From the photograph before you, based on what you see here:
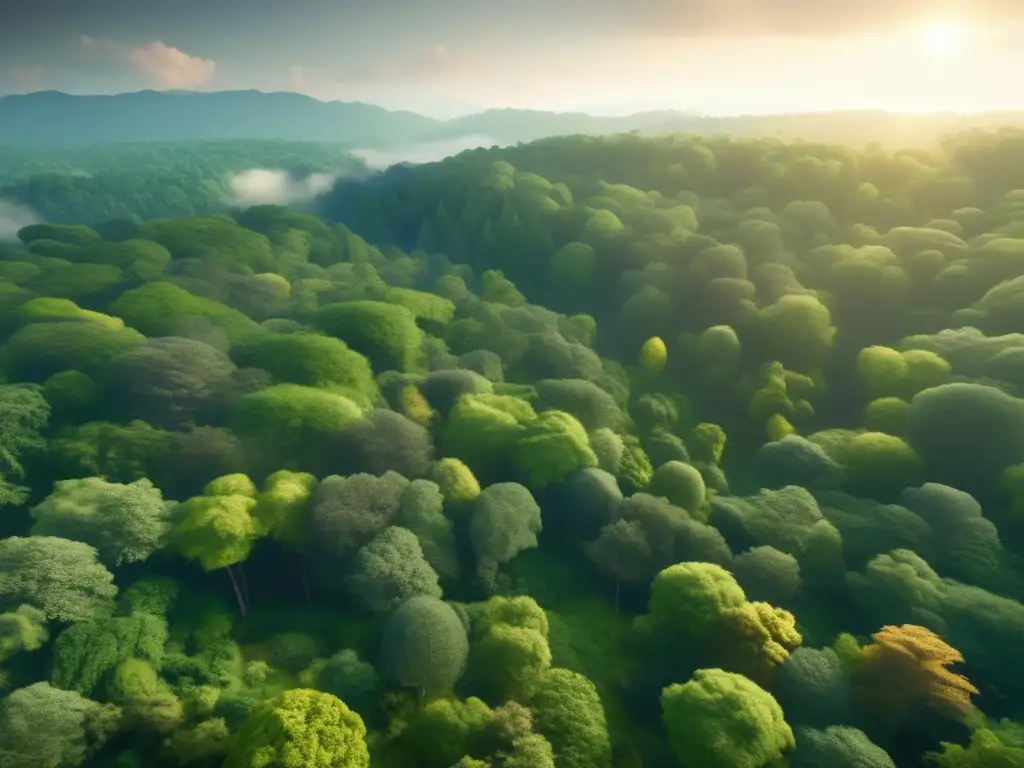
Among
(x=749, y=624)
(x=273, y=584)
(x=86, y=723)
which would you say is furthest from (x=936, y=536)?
(x=86, y=723)

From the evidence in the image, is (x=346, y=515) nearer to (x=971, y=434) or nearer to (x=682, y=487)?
(x=682, y=487)

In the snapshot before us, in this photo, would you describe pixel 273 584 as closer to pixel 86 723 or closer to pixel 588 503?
pixel 86 723

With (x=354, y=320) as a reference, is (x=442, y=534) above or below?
below

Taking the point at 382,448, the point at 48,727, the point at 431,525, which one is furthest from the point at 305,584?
the point at 48,727

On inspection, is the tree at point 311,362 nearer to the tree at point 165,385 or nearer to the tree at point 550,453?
the tree at point 165,385

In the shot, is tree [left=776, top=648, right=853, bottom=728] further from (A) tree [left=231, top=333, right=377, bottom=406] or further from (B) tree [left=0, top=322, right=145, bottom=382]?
(B) tree [left=0, top=322, right=145, bottom=382]

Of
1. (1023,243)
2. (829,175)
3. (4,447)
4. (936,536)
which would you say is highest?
(829,175)

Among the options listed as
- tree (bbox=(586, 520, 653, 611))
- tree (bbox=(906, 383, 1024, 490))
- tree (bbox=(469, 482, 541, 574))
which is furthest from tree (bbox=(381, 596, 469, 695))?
tree (bbox=(906, 383, 1024, 490))
